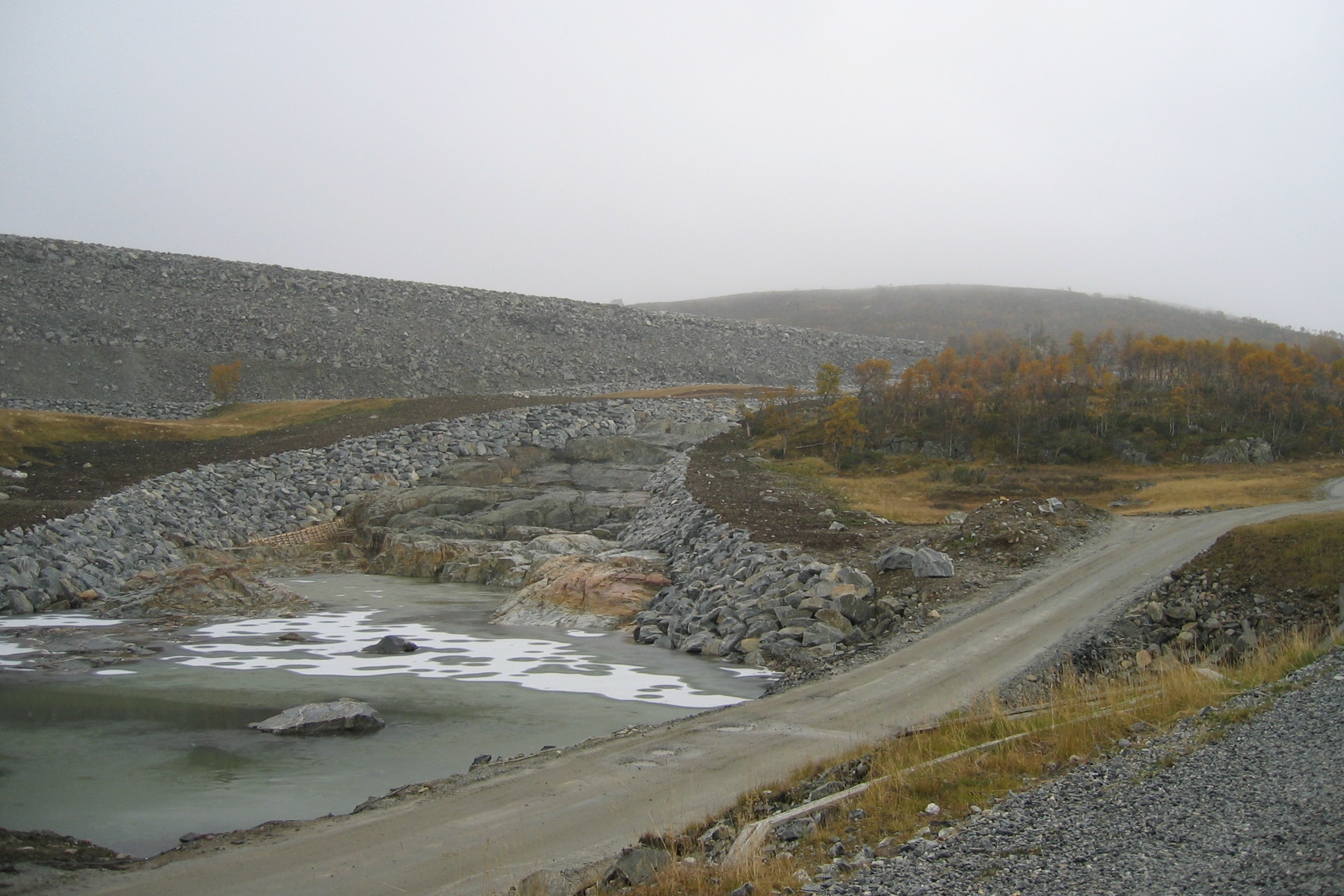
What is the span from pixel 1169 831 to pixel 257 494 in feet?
108

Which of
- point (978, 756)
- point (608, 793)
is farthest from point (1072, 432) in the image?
point (608, 793)

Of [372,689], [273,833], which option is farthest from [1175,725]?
[372,689]

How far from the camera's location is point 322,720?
12.3 metres

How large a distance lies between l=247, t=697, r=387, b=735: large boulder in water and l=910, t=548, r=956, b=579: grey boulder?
11387 millimetres

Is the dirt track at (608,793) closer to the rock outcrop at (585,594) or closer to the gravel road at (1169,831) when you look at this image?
the gravel road at (1169,831)

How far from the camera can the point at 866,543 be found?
2217 cm

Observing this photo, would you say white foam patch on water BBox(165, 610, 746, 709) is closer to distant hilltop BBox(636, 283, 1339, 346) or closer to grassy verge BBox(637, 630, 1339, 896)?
grassy verge BBox(637, 630, 1339, 896)

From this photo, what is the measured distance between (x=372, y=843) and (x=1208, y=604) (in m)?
13.8

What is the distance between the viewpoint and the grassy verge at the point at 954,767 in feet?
21.6

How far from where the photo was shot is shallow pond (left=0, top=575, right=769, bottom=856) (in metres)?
9.66

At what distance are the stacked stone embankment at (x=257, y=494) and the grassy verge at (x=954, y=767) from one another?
20.7 metres

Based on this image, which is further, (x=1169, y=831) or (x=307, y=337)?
(x=307, y=337)

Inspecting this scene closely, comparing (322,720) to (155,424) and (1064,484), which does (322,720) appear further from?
(155,424)

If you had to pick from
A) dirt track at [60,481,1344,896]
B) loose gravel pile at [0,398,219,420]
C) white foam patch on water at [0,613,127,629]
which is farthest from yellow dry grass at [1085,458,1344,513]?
loose gravel pile at [0,398,219,420]
